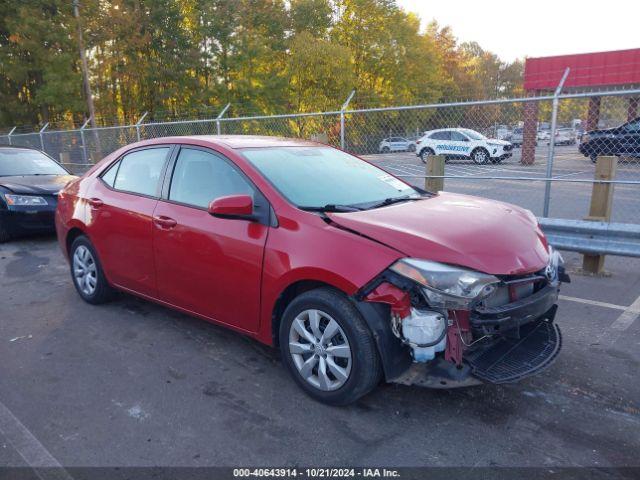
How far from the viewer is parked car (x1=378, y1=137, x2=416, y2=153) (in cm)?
877

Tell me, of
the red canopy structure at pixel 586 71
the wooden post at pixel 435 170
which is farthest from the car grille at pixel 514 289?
the red canopy structure at pixel 586 71

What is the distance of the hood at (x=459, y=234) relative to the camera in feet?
9.12

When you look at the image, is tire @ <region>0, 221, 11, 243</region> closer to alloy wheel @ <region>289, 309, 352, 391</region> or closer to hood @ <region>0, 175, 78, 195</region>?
hood @ <region>0, 175, 78, 195</region>

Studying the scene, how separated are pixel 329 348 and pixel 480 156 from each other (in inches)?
289

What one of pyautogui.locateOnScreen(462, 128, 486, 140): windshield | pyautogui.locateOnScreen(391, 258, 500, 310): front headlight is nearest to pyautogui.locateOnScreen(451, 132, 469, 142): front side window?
pyautogui.locateOnScreen(462, 128, 486, 140): windshield

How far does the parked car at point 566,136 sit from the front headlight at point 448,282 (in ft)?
16.5

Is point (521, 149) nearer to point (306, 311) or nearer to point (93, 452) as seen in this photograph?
point (306, 311)

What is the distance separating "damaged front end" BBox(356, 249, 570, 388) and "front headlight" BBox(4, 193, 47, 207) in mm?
6551

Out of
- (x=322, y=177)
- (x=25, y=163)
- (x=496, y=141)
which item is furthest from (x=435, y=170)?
(x=25, y=163)

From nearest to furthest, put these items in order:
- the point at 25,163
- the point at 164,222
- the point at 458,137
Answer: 1. the point at 164,222
2. the point at 25,163
3. the point at 458,137

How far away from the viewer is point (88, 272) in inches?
193

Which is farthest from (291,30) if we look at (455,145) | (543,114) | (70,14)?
(543,114)

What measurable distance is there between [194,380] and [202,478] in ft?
3.35

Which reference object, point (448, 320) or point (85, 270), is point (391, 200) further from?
point (85, 270)
